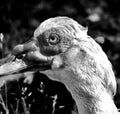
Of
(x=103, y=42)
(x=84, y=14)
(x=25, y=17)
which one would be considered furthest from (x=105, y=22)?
(x=103, y=42)

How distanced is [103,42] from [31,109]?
53cm

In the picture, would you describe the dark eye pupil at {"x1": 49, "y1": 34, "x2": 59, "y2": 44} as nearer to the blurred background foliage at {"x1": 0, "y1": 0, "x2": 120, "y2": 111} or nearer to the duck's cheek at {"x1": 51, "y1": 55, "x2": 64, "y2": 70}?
the duck's cheek at {"x1": 51, "y1": 55, "x2": 64, "y2": 70}

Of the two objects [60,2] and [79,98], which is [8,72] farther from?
[60,2]

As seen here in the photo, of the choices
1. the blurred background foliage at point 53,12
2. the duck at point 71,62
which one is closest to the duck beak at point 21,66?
the duck at point 71,62

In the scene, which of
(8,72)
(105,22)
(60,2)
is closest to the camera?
(8,72)

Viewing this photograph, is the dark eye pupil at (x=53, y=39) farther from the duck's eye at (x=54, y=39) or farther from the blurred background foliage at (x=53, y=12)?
the blurred background foliage at (x=53, y=12)

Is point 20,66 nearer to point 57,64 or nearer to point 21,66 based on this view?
point 21,66

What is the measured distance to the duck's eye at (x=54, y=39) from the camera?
2513mm

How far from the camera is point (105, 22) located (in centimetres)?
527

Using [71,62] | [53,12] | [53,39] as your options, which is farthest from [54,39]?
[53,12]

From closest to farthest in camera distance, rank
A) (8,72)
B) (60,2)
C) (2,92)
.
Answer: (8,72) → (2,92) → (60,2)

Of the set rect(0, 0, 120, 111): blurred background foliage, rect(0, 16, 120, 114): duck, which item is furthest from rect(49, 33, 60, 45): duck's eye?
rect(0, 0, 120, 111): blurred background foliage

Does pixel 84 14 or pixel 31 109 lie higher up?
pixel 84 14

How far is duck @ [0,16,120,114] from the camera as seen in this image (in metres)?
2.50
